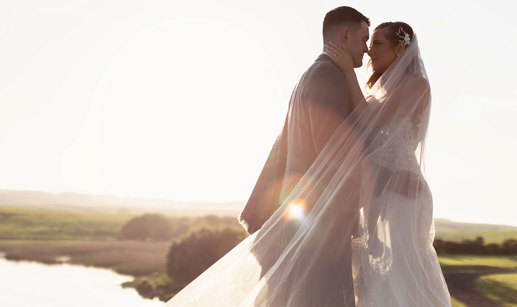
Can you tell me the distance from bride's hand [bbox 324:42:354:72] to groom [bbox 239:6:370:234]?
0.14ft

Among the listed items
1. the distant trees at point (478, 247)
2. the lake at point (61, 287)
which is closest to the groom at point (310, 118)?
the distant trees at point (478, 247)

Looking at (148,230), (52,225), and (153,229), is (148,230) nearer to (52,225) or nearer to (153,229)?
(153,229)

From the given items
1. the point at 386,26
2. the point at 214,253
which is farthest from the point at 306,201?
the point at 214,253

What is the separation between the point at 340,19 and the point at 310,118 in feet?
2.53

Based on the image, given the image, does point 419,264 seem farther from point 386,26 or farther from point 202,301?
point 386,26

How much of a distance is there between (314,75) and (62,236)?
35.8 meters

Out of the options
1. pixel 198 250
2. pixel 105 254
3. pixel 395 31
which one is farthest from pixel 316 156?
pixel 105 254

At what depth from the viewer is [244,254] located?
386 cm

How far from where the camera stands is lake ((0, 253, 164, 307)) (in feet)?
67.0

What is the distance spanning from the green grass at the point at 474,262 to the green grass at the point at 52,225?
26.6 meters

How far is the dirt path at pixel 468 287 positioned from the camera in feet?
42.4

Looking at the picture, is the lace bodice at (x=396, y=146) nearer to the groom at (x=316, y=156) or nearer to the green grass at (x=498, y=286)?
the groom at (x=316, y=156)

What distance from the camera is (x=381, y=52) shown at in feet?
15.3

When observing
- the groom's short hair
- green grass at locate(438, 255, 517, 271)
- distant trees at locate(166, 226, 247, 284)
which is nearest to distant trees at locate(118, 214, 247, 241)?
distant trees at locate(166, 226, 247, 284)
